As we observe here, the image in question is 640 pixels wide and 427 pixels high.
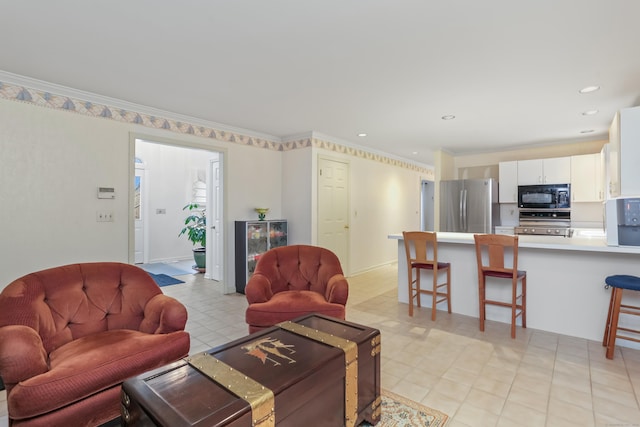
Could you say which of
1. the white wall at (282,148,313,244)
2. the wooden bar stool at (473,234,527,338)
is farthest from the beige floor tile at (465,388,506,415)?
the white wall at (282,148,313,244)

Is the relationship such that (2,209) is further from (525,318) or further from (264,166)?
(525,318)

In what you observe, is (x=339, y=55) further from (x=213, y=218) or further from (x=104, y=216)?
(x=213, y=218)

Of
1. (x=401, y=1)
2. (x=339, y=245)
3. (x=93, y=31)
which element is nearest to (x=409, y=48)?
(x=401, y=1)

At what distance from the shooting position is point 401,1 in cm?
189

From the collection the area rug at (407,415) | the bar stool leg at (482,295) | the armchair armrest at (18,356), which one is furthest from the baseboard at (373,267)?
the armchair armrest at (18,356)

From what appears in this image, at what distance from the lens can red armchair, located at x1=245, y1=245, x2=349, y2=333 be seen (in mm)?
2498

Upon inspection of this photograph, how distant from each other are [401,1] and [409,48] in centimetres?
57

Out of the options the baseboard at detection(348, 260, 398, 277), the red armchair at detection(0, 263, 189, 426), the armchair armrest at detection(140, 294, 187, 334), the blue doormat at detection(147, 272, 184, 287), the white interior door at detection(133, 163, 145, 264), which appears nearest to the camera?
the red armchair at detection(0, 263, 189, 426)

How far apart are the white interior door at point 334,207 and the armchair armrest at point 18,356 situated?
12.6ft

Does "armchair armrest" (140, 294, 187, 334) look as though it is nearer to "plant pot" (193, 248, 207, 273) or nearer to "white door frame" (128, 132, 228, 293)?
"white door frame" (128, 132, 228, 293)

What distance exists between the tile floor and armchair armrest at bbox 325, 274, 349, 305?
0.59 meters

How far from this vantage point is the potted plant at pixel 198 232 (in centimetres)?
641

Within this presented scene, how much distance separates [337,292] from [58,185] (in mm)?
2924

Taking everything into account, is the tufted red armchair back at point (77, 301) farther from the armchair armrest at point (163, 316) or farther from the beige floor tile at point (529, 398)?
the beige floor tile at point (529, 398)
